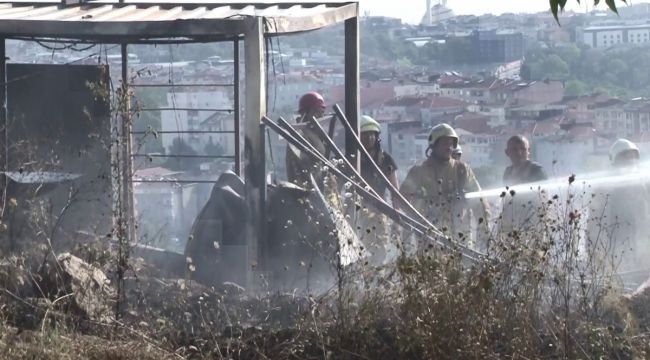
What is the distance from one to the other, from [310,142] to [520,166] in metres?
1.93

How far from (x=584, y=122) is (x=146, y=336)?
15.1 metres

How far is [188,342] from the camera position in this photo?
6250 mm

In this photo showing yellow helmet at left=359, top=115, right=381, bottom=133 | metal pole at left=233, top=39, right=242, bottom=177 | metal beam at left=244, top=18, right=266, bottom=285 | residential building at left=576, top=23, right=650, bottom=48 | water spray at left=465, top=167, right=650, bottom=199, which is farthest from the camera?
residential building at left=576, top=23, right=650, bottom=48

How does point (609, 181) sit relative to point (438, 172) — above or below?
below

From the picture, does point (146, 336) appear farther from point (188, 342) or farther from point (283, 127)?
point (283, 127)

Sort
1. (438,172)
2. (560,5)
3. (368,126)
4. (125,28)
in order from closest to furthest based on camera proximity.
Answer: (560,5)
(125,28)
(438,172)
(368,126)

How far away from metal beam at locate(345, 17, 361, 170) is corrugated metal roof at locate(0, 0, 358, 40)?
24cm

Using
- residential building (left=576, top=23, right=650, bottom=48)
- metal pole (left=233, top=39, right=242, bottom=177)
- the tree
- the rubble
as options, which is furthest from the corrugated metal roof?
residential building (left=576, top=23, right=650, bottom=48)

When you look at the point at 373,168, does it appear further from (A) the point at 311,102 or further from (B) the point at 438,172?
(A) the point at 311,102

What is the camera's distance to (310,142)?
34.1 ft

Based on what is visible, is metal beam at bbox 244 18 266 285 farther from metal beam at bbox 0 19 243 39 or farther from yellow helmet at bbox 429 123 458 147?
yellow helmet at bbox 429 123 458 147

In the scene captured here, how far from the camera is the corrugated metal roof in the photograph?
8.89m

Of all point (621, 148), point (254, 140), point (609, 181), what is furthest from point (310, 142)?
point (621, 148)

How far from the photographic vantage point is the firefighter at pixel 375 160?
10719mm
